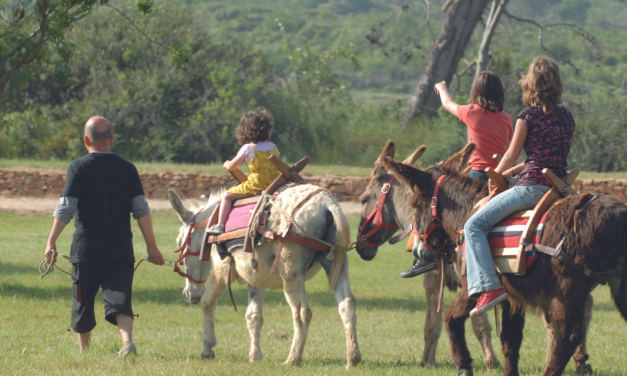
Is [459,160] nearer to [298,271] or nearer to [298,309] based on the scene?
[298,271]

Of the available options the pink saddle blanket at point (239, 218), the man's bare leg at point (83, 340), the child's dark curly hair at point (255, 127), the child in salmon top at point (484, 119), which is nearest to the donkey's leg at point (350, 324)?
the child in salmon top at point (484, 119)

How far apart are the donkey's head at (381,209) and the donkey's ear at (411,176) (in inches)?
36.0

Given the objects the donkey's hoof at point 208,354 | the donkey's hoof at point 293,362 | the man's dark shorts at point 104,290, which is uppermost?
the man's dark shorts at point 104,290

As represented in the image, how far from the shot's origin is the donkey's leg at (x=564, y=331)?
164 inches

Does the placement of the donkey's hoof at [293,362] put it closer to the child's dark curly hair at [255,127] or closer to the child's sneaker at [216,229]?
the child's sneaker at [216,229]

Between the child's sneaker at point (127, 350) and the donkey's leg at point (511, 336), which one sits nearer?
the donkey's leg at point (511, 336)

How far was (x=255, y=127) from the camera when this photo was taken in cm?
609

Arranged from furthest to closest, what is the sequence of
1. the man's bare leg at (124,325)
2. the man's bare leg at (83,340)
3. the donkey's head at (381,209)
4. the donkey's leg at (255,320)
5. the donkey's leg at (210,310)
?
the donkey's head at (381,209)
the donkey's leg at (210,310)
the donkey's leg at (255,320)
the man's bare leg at (83,340)
the man's bare leg at (124,325)

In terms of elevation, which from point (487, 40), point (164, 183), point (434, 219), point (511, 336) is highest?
point (487, 40)

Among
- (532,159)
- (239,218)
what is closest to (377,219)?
(239,218)

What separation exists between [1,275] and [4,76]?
3.04 m

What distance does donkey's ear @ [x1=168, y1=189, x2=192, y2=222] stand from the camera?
21.5 ft

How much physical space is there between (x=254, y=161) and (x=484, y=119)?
6.50 feet

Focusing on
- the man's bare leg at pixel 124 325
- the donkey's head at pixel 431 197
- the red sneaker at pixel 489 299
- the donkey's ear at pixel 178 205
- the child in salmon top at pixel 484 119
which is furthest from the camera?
the donkey's ear at pixel 178 205
